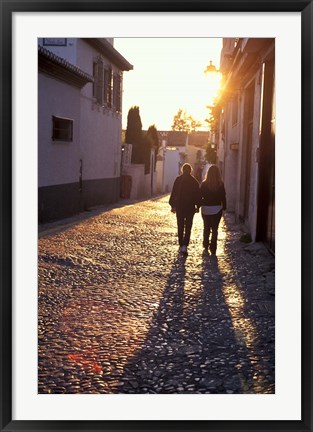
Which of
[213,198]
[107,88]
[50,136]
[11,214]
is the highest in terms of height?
[107,88]

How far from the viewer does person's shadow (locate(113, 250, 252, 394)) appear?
3.81 m

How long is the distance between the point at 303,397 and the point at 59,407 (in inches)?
43.1

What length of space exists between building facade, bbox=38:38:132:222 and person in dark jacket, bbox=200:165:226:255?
5.46m

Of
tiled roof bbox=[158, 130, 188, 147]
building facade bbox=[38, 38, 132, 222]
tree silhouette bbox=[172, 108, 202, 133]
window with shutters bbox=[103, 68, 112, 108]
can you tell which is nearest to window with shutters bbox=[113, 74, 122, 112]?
building facade bbox=[38, 38, 132, 222]

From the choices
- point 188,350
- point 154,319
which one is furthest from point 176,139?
point 188,350

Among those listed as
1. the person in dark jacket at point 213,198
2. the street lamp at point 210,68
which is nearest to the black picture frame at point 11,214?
the person in dark jacket at point 213,198

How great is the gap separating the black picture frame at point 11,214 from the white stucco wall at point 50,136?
1130cm

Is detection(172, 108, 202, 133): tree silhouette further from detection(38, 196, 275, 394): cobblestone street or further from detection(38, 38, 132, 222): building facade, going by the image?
detection(38, 196, 275, 394): cobblestone street

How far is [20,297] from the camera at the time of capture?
2545 millimetres

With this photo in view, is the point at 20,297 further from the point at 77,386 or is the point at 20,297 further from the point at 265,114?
the point at 265,114

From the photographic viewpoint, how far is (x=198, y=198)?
9.42 m

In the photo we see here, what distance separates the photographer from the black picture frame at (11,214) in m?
2.34

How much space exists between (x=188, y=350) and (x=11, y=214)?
2538mm

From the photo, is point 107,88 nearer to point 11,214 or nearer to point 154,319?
point 154,319
